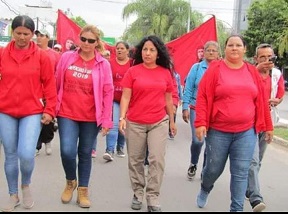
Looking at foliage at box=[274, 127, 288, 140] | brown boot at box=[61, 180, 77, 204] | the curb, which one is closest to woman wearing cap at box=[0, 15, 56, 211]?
brown boot at box=[61, 180, 77, 204]

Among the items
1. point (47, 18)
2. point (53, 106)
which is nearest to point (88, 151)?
point (53, 106)

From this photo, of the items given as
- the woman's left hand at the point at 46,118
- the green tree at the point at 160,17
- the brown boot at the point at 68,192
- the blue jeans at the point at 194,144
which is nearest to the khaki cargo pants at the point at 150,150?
the brown boot at the point at 68,192

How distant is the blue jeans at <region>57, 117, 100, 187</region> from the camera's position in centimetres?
501

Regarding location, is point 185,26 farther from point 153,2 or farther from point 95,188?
point 95,188

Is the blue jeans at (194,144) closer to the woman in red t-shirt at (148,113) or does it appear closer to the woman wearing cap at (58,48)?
the woman in red t-shirt at (148,113)

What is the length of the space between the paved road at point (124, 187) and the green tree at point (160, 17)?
38.8 metres

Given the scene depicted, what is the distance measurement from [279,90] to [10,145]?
3.04 m

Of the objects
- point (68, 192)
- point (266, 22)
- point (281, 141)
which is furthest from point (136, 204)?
point (266, 22)

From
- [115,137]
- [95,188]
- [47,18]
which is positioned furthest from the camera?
[47,18]

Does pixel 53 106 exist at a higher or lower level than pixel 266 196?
higher

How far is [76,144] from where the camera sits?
16.8ft

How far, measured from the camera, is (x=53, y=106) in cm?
486

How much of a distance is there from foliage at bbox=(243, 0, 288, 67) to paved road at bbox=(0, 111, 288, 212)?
3532 centimetres

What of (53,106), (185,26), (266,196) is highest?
(185,26)
